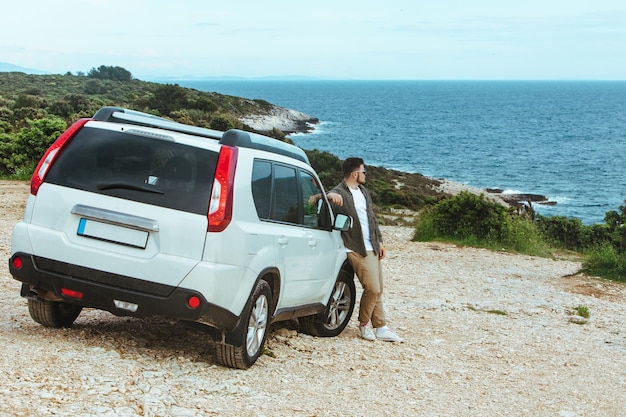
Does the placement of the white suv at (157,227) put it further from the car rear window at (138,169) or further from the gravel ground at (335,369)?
the gravel ground at (335,369)

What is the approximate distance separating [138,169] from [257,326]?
159 cm

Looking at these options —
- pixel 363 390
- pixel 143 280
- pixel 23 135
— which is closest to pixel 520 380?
pixel 363 390

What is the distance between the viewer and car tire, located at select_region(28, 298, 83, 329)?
692 cm

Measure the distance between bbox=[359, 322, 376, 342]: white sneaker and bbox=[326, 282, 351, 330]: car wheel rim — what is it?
24cm

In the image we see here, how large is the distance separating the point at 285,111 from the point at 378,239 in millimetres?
89672

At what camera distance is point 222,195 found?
5961mm

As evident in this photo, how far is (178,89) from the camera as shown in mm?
61188

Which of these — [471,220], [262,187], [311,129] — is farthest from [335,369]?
[311,129]

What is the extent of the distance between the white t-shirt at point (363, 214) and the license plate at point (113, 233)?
2.90 m

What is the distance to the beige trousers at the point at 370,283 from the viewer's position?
27.5 ft

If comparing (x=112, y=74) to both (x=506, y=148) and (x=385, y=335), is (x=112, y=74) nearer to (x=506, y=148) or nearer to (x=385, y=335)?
(x=506, y=148)

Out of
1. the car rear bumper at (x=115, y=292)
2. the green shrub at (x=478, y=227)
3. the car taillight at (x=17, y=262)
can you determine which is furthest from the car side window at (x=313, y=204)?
the green shrub at (x=478, y=227)

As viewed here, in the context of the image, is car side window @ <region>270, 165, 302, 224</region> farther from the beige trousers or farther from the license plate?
the beige trousers

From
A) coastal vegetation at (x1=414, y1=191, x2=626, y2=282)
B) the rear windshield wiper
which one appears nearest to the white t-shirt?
the rear windshield wiper
